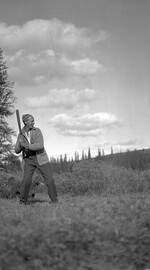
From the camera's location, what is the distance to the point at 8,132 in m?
31.0

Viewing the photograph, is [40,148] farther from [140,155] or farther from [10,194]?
[140,155]

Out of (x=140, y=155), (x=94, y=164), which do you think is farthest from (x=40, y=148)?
(x=140, y=155)

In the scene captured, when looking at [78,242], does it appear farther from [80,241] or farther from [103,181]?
[103,181]

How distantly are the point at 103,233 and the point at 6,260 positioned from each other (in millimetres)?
1120

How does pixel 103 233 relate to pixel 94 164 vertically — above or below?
below

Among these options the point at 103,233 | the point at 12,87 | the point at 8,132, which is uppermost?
the point at 12,87

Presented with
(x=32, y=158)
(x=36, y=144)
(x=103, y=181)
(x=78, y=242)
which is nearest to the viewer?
(x=78, y=242)

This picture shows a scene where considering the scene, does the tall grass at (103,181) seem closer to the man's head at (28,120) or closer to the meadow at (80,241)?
the man's head at (28,120)

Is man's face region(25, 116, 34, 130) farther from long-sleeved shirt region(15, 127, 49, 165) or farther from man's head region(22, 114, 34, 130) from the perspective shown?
long-sleeved shirt region(15, 127, 49, 165)

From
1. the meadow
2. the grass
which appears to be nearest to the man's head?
the meadow

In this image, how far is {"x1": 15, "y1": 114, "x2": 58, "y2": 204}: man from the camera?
10.2 m

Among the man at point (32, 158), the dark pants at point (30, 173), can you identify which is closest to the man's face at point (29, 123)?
the man at point (32, 158)

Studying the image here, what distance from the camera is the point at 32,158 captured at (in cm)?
1027

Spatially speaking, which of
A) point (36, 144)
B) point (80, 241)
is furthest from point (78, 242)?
point (36, 144)
